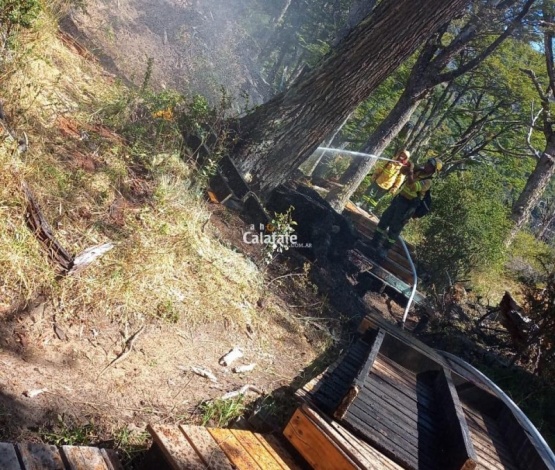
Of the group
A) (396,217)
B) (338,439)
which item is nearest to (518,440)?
(338,439)

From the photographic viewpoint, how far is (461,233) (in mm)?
8477

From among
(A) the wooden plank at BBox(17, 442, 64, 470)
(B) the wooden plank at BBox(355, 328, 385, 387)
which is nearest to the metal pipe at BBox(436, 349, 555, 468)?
(B) the wooden plank at BBox(355, 328, 385, 387)

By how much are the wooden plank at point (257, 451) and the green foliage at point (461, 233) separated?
6.44 m

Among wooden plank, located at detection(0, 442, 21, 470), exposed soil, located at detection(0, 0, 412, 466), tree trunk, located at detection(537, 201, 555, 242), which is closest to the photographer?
wooden plank, located at detection(0, 442, 21, 470)

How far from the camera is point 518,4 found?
1234 cm

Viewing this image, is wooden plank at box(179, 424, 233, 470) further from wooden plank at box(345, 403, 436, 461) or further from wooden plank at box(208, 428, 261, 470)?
wooden plank at box(345, 403, 436, 461)

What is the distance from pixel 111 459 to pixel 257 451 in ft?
3.01

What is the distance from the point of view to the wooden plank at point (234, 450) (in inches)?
109

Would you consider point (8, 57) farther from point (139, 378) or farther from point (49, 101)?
point (139, 378)

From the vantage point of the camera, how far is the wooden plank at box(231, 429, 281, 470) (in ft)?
9.47

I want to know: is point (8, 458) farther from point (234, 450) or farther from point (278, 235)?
point (278, 235)

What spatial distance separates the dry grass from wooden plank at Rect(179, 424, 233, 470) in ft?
3.92

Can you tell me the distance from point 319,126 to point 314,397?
4.01 meters

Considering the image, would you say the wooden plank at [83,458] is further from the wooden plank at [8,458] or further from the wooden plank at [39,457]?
the wooden plank at [8,458]
